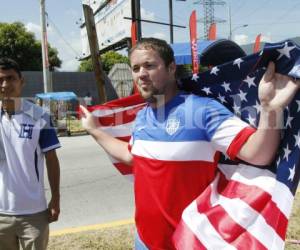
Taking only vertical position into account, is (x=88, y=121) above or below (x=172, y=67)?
below

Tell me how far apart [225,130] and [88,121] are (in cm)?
110

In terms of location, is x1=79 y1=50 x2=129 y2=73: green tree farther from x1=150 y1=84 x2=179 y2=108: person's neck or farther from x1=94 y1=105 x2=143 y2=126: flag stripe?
x1=150 y1=84 x2=179 y2=108: person's neck

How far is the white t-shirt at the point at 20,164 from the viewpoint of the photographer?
2.78 m

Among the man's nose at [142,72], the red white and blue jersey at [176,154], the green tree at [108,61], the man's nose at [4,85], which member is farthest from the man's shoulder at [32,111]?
the green tree at [108,61]

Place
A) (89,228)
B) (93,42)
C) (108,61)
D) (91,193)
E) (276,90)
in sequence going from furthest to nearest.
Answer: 1. (108,61)
2. (91,193)
3. (89,228)
4. (93,42)
5. (276,90)

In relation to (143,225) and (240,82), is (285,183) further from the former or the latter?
(143,225)

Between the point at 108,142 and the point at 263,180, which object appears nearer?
the point at 263,180

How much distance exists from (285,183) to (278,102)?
386 millimetres

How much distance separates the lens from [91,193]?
6.54 metres

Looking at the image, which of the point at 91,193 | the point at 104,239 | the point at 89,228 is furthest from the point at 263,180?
the point at 91,193

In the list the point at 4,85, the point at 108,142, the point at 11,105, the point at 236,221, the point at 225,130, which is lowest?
the point at 236,221

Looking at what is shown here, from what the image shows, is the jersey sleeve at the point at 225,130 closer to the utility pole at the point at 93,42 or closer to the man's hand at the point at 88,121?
the man's hand at the point at 88,121

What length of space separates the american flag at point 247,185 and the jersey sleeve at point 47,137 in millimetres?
1071

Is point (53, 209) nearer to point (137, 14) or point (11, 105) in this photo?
point (11, 105)
